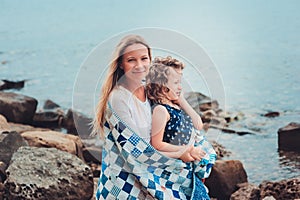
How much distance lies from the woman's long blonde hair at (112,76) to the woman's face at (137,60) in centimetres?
2

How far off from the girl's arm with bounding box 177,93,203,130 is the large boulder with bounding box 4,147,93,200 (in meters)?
1.74

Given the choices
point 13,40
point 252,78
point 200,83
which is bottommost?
point 13,40

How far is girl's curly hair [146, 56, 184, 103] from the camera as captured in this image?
9.05ft

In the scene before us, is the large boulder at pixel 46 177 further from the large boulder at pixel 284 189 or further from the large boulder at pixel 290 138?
the large boulder at pixel 290 138

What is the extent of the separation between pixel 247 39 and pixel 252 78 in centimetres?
411

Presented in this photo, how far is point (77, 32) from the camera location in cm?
1778

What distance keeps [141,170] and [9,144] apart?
7.82 feet

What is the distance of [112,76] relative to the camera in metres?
2.88

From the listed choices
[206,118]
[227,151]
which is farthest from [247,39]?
[206,118]

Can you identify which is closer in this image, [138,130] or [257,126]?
[138,130]

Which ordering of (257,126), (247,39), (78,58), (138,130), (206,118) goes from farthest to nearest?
(247,39) → (78,58) → (257,126) → (206,118) → (138,130)

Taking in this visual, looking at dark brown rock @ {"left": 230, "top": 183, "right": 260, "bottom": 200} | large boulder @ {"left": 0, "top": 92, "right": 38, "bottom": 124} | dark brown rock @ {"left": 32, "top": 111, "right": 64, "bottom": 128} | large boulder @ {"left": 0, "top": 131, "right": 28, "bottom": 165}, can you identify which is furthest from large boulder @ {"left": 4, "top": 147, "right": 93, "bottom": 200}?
A: dark brown rock @ {"left": 32, "top": 111, "right": 64, "bottom": 128}

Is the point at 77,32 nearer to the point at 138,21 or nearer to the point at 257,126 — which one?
the point at 138,21

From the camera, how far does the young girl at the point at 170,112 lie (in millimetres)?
2762
